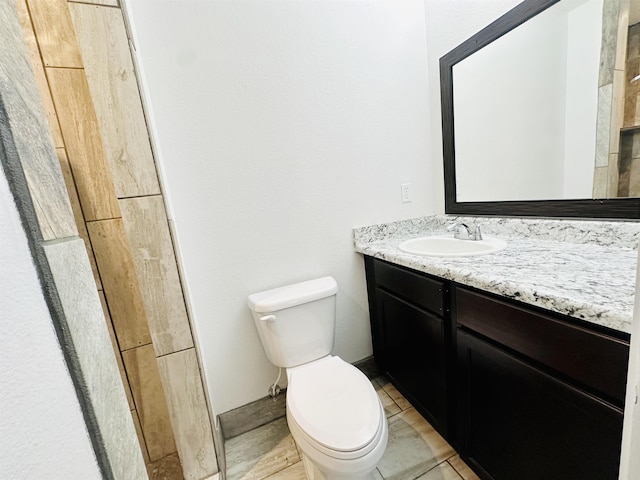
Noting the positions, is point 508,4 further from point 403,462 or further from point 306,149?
point 403,462

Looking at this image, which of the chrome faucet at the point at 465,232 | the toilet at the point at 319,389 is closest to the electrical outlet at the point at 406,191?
the chrome faucet at the point at 465,232

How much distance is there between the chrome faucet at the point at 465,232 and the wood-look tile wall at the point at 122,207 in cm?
131

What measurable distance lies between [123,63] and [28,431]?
974 mm

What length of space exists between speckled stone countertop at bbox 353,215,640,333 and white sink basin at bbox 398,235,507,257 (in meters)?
0.05

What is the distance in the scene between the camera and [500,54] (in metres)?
1.32

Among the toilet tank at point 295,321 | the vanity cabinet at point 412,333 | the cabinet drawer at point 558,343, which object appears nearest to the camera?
the cabinet drawer at point 558,343

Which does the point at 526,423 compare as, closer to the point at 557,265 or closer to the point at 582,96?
the point at 557,265

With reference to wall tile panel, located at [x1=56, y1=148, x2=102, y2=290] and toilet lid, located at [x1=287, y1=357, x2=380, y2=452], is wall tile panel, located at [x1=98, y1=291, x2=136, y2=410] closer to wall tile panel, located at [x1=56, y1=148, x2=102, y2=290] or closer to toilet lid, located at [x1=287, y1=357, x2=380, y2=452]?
wall tile panel, located at [x1=56, y1=148, x2=102, y2=290]

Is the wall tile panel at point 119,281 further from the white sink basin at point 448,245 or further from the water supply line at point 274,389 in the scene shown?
the white sink basin at point 448,245

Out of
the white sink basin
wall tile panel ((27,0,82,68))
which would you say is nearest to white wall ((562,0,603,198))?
the white sink basin

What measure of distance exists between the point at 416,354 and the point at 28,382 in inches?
51.6

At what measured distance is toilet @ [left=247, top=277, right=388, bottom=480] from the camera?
2.81 ft

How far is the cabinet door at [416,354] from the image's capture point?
3.77 ft

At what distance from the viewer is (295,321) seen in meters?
1.26
